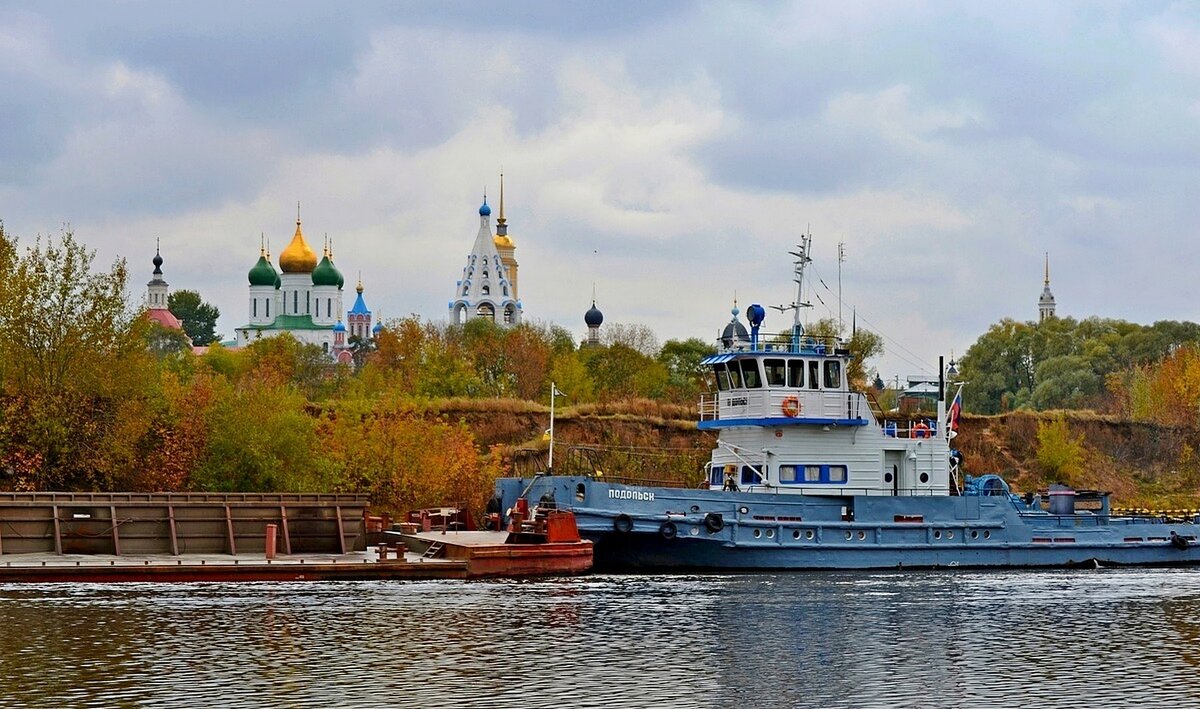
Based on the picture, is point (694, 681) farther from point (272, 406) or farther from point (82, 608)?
point (272, 406)

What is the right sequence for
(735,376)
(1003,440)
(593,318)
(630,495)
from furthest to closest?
1. (593,318)
2. (1003,440)
3. (735,376)
4. (630,495)

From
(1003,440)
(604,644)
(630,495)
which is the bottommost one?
(604,644)

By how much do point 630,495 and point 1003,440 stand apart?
3916 centimetres

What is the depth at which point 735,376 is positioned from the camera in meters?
46.6

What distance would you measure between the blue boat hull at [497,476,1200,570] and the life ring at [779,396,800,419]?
2147 mm

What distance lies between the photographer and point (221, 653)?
30.2m

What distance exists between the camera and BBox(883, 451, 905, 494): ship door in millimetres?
46500

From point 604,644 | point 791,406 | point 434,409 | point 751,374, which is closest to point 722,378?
point 751,374

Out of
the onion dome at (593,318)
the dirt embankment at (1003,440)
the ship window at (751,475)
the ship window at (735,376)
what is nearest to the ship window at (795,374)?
the ship window at (735,376)

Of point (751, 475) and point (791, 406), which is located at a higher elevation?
point (791, 406)

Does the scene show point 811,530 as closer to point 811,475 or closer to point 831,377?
point 811,475

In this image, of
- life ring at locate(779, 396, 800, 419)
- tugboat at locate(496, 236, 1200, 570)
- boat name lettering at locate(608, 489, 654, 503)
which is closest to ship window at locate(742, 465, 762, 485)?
tugboat at locate(496, 236, 1200, 570)

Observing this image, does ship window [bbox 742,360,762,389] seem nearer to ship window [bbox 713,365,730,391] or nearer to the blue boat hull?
ship window [bbox 713,365,730,391]

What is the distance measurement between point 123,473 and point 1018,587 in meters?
25.7
